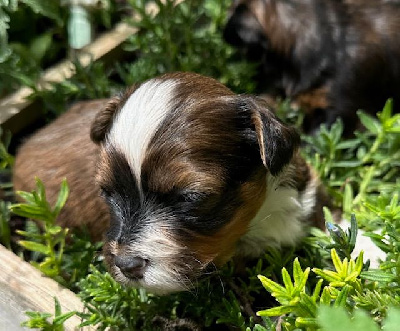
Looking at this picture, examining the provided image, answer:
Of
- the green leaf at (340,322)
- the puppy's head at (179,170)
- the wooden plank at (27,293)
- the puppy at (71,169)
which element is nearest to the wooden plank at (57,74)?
the puppy at (71,169)

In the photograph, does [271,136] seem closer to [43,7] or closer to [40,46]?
[43,7]

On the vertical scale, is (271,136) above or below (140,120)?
below

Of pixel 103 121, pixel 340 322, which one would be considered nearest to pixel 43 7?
pixel 103 121

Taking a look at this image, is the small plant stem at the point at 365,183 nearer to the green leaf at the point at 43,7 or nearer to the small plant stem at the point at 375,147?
the small plant stem at the point at 375,147

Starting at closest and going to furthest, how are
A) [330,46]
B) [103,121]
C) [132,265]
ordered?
[132,265] < [103,121] < [330,46]

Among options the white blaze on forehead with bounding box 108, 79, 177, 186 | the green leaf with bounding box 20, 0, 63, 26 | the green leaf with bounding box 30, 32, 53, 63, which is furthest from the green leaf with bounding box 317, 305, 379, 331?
the green leaf with bounding box 30, 32, 53, 63

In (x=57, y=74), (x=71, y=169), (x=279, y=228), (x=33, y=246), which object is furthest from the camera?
(x=57, y=74)

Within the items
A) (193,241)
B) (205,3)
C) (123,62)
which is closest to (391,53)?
(205,3)
